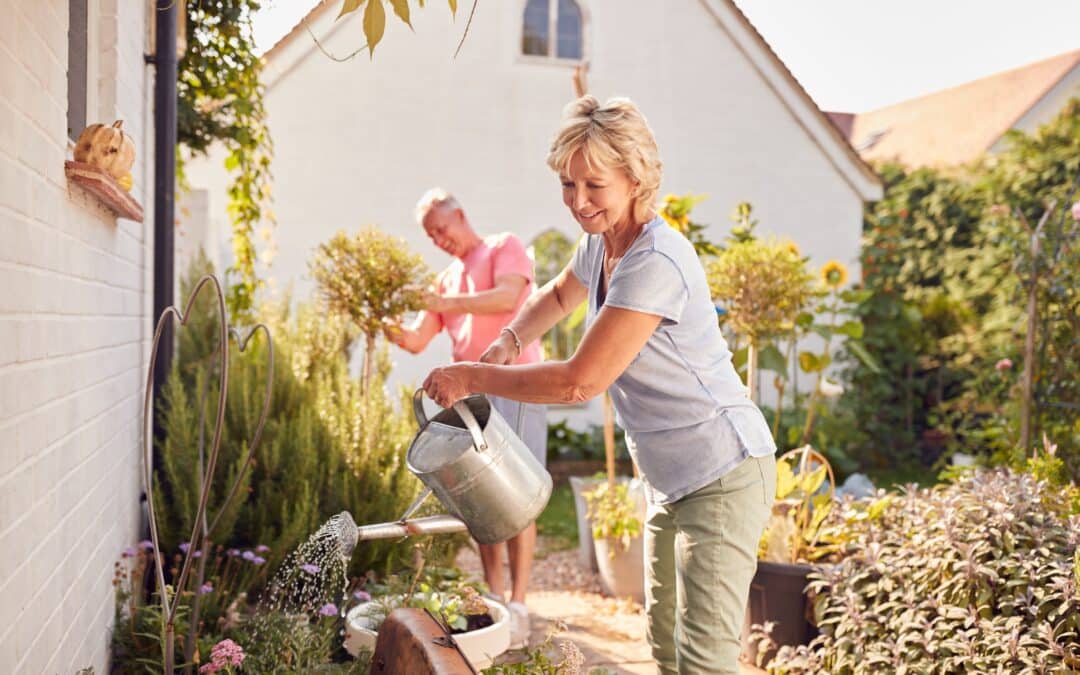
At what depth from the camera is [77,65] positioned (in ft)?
8.93

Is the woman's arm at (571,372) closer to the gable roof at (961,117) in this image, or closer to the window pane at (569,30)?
the window pane at (569,30)

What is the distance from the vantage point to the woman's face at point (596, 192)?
2.09m

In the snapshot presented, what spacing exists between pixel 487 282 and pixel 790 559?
1532 millimetres

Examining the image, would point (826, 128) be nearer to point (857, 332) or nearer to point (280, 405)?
point (857, 332)

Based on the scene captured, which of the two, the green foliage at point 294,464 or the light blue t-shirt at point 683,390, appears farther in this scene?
the green foliage at point 294,464

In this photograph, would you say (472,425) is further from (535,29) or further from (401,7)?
(535,29)

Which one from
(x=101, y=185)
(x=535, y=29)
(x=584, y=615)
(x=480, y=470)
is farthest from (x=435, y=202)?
(x=535, y=29)

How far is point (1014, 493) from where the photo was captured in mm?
3213

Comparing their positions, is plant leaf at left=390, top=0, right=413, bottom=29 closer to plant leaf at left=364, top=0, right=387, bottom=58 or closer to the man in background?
plant leaf at left=364, top=0, right=387, bottom=58


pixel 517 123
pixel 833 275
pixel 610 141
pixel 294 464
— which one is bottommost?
pixel 294 464

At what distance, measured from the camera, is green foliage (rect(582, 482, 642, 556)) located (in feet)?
15.1

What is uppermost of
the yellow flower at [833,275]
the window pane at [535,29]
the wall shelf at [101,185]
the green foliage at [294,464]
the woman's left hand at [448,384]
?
the window pane at [535,29]

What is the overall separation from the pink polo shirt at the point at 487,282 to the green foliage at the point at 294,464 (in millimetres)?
426

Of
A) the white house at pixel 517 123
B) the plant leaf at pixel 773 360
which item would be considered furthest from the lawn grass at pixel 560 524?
the white house at pixel 517 123
